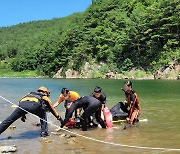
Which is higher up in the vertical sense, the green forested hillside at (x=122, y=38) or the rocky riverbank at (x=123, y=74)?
the green forested hillside at (x=122, y=38)

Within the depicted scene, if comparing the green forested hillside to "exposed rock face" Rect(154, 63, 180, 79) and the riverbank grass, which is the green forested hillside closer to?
"exposed rock face" Rect(154, 63, 180, 79)

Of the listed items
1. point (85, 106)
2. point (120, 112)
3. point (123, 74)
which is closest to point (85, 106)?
point (85, 106)

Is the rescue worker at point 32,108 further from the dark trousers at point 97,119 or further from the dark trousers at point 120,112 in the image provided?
the dark trousers at point 120,112

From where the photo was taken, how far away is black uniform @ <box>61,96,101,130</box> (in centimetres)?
1268

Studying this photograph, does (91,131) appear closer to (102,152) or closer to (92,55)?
(102,152)

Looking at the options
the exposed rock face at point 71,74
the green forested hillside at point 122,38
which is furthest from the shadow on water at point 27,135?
the exposed rock face at point 71,74

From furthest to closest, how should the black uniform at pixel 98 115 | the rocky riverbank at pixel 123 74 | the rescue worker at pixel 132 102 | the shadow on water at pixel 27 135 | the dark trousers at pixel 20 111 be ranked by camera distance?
the rocky riverbank at pixel 123 74
the rescue worker at pixel 132 102
the black uniform at pixel 98 115
the shadow on water at pixel 27 135
the dark trousers at pixel 20 111

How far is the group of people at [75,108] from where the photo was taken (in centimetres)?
1130

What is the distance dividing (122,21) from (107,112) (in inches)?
3304

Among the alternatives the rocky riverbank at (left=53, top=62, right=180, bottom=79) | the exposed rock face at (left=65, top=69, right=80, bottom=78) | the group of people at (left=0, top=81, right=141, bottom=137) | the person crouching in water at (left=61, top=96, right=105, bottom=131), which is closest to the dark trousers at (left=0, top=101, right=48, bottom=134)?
the group of people at (left=0, top=81, right=141, bottom=137)

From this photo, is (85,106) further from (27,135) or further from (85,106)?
(27,135)

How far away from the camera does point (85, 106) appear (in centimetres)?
1288

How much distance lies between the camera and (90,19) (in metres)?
118

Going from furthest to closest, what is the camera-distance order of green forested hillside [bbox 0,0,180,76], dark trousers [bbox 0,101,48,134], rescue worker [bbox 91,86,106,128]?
1. green forested hillside [bbox 0,0,180,76]
2. rescue worker [bbox 91,86,106,128]
3. dark trousers [bbox 0,101,48,134]
